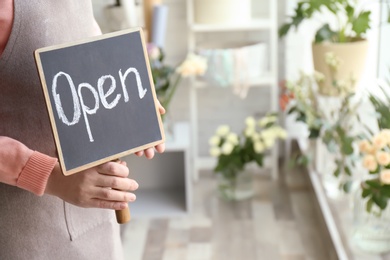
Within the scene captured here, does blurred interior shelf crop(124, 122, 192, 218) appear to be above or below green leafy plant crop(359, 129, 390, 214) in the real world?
below

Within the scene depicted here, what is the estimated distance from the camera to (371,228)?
2.74 m

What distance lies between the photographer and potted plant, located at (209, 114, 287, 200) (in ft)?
11.9

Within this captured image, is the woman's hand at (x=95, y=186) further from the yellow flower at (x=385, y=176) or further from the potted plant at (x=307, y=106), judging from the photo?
the potted plant at (x=307, y=106)

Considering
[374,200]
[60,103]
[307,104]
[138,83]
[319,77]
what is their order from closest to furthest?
[60,103] < [138,83] < [374,200] < [319,77] < [307,104]

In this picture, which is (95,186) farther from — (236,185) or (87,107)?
(236,185)

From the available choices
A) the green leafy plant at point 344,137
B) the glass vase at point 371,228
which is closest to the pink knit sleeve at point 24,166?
the glass vase at point 371,228

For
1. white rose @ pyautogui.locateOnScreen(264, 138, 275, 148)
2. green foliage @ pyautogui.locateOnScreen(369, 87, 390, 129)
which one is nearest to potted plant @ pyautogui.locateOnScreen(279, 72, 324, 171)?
white rose @ pyautogui.locateOnScreen(264, 138, 275, 148)

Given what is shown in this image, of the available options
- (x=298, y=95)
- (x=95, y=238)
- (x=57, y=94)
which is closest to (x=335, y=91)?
(x=298, y=95)

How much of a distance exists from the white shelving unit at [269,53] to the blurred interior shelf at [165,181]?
0.71ft

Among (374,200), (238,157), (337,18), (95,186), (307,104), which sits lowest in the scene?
(238,157)

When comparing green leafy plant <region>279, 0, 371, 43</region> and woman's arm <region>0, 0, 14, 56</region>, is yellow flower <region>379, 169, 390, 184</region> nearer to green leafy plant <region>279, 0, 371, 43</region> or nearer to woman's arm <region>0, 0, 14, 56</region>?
green leafy plant <region>279, 0, 371, 43</region>

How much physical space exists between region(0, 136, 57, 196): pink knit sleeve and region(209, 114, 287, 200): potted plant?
2.39 meters

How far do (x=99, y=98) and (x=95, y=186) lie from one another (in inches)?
6.6

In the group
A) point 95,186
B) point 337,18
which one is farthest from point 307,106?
point 95,186
